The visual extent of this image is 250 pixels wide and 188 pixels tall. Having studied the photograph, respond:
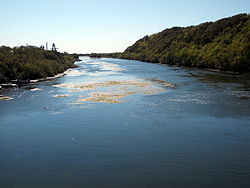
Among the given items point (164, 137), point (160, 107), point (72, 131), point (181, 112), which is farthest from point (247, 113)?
point (72, 131)

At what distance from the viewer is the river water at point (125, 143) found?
612 inches

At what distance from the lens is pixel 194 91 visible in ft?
148

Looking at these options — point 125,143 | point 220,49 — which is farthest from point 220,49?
point 125,143

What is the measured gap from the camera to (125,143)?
821 inches

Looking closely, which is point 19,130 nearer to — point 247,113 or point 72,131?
point 72,131

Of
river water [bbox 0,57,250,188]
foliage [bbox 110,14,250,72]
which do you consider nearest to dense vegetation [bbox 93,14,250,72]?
foliage [bbox 110,14,250,72]

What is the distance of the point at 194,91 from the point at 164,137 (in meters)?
24.9

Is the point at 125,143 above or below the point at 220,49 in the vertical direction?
below

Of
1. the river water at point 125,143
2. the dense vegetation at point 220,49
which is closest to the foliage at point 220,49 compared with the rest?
the dense vegetation at point 220,49

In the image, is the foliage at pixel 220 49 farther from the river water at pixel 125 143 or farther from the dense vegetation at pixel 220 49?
the river water at pixel 125 143

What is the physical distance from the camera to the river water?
15539 millimetres

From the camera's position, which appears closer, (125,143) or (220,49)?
(125,143)

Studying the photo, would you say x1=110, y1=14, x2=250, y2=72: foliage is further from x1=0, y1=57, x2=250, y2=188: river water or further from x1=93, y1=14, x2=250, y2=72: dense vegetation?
x1=0, y1=57, x2=250, y2=188: river water

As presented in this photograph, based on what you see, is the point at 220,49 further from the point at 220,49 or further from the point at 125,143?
the point at 125,143
